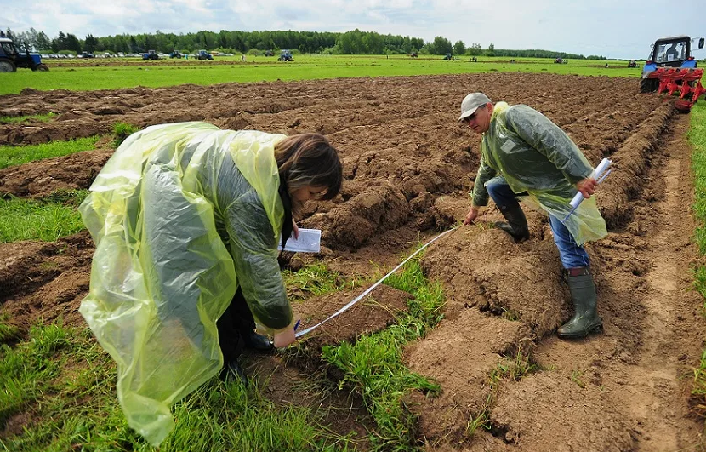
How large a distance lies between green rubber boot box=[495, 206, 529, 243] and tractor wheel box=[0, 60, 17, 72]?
32682 millimetres

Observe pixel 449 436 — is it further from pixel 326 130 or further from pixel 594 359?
pixel 326 130

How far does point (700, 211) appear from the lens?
5473 mm

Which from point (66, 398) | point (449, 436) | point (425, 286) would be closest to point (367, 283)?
point (425, 286)

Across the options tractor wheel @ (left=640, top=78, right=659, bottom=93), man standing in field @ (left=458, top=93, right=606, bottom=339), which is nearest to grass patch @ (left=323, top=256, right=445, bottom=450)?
man standing in field @ (left=458, top=93, right=606, bottom=339)

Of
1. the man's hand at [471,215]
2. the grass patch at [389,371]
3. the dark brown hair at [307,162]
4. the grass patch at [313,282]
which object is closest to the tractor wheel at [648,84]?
the man's hand at [471,215]

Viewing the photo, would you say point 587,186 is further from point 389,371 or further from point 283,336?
point 283,336

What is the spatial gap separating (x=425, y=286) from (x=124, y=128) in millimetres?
8113

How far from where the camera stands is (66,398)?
2650 mm

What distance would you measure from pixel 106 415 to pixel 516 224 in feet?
12.4

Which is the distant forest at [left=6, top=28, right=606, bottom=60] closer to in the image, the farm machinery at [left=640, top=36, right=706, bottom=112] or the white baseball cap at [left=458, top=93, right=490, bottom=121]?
the farm machinery at [left=640, top=36, right=706, bottom=112]

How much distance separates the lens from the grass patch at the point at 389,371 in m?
2.53

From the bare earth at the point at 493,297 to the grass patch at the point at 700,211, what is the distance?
0.09m

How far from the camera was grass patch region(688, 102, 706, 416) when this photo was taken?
271 cm

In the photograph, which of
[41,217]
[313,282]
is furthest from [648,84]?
[41,217]
